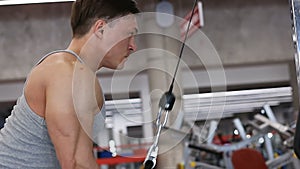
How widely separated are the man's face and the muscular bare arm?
0.49 feet

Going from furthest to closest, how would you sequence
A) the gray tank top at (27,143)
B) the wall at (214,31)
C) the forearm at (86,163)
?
1. the wall at (214,31)
2. the gray tank top at (27,143)
3. the forearm at (86,163)

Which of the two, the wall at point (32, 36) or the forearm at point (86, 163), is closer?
the forearm at point (86, 163)

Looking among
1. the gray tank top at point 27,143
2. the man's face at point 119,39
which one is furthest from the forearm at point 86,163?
the man's face at point 119,39

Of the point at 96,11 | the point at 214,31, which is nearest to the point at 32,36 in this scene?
the point at 214,31

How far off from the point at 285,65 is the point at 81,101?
7.33 meters

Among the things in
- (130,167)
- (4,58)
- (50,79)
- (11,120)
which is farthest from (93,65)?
(130,167)

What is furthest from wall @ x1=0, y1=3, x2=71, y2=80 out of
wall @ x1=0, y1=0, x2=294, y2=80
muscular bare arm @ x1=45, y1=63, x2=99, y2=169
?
muscular bare arm @ x1=45, y1=63, x2=99, y2=169

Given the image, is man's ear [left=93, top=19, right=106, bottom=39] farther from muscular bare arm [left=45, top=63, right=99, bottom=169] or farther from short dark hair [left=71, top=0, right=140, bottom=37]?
muscular bare arm [left=45, top=63, right=99, bottom=169]

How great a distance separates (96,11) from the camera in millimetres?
1318

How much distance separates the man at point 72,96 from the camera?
1.19 meters

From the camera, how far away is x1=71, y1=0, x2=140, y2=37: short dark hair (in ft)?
4.33

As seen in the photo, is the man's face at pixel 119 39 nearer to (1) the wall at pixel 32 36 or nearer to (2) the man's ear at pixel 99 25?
(2) the man's ear at pixel 99 25

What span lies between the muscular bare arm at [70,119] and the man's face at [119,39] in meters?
0.15

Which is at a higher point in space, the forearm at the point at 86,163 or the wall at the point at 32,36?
the wall at the point at 32,36
